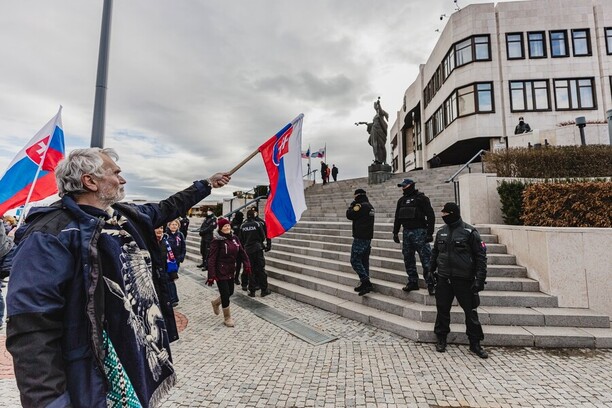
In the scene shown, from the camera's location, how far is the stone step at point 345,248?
20.9 feet

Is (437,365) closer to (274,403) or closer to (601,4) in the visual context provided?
(274,403)

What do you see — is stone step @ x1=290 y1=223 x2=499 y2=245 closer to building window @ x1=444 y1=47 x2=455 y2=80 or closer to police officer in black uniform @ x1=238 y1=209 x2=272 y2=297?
police officer in black uniform @ x1=238 y1=209 x2=272 y2=297

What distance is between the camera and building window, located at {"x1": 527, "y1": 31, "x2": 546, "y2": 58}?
23.0 m

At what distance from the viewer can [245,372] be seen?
3951mm

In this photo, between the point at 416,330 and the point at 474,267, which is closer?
the point at 474,267

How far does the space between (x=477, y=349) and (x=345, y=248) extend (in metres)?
4.72

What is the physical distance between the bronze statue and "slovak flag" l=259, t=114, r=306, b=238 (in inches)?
516

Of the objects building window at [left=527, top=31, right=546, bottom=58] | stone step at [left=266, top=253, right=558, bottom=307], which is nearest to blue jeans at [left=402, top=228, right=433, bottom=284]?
stone step at [left=266, top=253, right=558, bottom=307]

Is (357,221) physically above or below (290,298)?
above

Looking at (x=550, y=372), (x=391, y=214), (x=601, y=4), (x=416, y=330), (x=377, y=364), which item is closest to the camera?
(x=550, y=372)

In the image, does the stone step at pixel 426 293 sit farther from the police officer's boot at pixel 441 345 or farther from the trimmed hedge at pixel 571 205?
the trimmed hedge at pixel 571 205

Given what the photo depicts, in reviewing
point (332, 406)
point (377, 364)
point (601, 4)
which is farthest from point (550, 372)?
point (601, 4)

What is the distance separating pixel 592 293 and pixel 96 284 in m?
6.99

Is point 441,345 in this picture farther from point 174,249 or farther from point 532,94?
point 532,94
